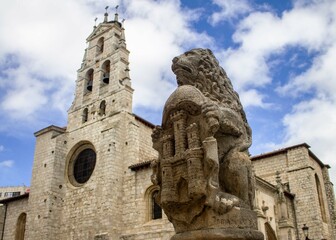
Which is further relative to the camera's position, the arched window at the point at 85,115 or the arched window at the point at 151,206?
the arched window at the point at 85,115

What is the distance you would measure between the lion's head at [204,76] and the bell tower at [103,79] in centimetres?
1504

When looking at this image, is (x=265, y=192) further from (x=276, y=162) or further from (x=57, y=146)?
(x=57, y=146)

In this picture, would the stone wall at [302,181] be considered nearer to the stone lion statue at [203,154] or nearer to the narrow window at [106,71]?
the narrow window at [106,71]

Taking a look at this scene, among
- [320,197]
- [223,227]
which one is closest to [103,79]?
[320,197]

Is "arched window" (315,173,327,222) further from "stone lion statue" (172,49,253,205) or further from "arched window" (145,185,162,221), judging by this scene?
"stone lion statue" (172,49,253,205)

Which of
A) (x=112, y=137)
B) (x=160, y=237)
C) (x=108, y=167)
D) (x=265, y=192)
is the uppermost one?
(x=112, y=137)

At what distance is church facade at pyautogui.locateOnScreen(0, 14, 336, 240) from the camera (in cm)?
1656

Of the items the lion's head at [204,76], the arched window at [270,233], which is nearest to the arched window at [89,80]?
the arched window at [270,233]

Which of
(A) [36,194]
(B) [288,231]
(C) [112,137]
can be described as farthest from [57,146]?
(B) [288,231]

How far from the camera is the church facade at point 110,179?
1656 centimetres

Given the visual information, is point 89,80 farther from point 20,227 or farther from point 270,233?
point 270,233

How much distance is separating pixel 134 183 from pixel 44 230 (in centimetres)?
610

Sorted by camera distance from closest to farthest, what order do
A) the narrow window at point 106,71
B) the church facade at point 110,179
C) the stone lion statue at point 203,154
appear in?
the stone lion statue at point 203,154
the church facade at point 110,179
the narrow window at point 106,71

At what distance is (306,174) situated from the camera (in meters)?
20.7
